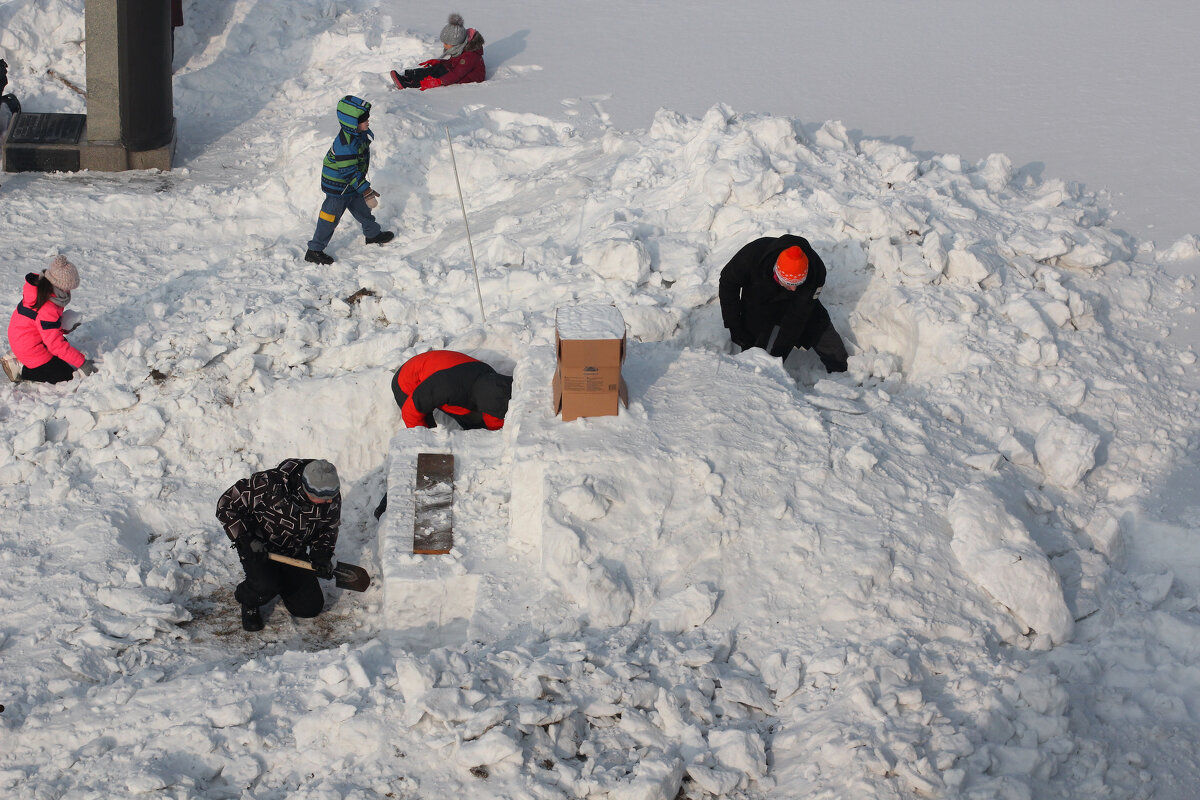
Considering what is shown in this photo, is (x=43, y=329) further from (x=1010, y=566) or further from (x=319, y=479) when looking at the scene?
(x=1010, y=566)

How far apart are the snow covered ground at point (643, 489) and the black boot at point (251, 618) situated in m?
0.06

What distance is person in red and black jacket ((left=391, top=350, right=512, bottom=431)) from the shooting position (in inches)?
236

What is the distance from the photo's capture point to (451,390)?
19.7 feet

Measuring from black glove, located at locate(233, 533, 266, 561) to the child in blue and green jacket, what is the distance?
327cm

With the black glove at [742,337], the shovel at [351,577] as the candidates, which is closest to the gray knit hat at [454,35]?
the black glove at [742,337]

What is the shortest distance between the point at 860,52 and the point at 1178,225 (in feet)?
14.6

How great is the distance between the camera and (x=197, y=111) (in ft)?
36.6

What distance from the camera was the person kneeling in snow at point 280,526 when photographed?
5340 millimetres

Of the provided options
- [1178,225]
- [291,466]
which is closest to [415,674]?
[291,466]

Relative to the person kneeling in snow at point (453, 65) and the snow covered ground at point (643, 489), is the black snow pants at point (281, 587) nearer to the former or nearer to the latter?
the snow covered ground at point (643, 489)

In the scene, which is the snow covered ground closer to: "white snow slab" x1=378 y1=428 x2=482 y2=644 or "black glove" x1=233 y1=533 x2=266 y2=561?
"white snow slab" x1=378 y1=428 x2=482 y2=644

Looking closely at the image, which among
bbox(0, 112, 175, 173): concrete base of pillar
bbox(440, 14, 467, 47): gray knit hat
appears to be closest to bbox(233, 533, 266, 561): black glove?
bbox(0, 112, 175, 173): concrete base of pillar

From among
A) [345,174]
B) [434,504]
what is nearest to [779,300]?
[434,504]

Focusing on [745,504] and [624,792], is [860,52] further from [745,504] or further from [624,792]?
[624,792]
